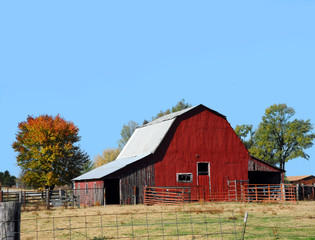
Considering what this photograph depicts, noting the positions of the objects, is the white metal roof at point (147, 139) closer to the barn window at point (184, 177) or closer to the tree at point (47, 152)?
the barn window at point (184, 177)

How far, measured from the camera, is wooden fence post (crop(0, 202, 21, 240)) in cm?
805

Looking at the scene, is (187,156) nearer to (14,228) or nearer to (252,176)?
(252,176)

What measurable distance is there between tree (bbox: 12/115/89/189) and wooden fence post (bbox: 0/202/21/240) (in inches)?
2103

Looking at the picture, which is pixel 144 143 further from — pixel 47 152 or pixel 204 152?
pixel 47 152

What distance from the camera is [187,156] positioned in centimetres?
4231

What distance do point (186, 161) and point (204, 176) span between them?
2194mm

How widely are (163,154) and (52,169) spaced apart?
974 inches

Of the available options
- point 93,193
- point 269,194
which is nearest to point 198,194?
point 269,194

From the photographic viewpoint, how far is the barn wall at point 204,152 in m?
41.6

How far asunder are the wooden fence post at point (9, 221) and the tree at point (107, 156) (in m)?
Answer: 88.9

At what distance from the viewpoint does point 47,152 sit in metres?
61.4

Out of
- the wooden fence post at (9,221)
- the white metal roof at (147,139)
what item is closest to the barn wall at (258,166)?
the white metal roof at (147,139)

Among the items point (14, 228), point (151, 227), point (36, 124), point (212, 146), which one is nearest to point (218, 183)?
point (212, 146)

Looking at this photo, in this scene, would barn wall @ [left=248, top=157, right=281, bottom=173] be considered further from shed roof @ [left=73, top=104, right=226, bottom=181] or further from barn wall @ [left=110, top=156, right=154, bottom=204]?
barn wall @ [left=110, top=156, right=154, bottom=204]
